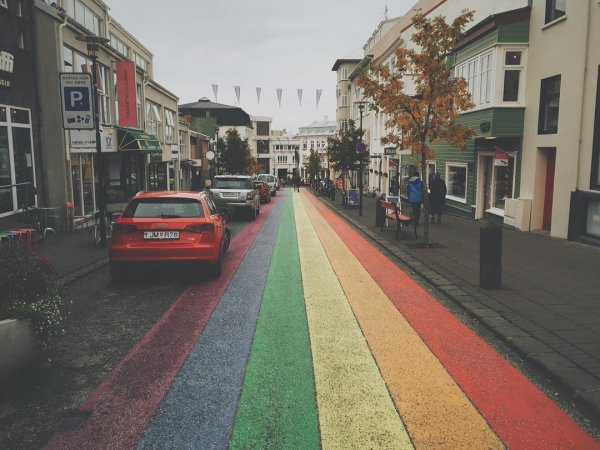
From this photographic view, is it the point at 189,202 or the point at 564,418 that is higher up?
the point at 189,202

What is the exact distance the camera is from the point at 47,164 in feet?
50.3

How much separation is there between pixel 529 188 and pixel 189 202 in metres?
12.2

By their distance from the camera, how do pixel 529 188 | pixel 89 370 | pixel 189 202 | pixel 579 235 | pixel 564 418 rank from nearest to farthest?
pixel 564 418, pixel 89 370, pixel 189 202, pixel 579 235, pixel 529 188

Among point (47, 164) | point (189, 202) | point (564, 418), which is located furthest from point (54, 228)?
point (564, 418)

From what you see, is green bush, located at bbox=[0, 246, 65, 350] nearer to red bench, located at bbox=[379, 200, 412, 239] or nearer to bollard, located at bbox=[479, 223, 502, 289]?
bollard, located at bbox=[479, 223, 502, 289]

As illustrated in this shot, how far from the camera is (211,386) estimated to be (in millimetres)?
4375

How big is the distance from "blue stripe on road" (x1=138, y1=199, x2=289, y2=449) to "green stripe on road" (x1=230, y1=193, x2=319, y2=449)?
10cm

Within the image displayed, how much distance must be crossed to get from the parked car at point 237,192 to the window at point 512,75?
1029 cm

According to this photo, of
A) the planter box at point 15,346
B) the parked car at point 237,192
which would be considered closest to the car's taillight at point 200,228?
the planter box at point 15,346

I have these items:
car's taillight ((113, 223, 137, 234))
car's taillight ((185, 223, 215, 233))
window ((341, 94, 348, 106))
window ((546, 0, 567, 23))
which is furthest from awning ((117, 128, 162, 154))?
window ((341, 94, 348, 106))

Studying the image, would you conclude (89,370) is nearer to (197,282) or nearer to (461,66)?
(197,282)

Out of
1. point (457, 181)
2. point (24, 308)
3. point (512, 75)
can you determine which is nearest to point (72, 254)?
point (24, 308)

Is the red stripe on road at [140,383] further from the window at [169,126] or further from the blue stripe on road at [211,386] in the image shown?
the window at [169,126]

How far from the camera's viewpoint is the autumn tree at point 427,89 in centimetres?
1183
